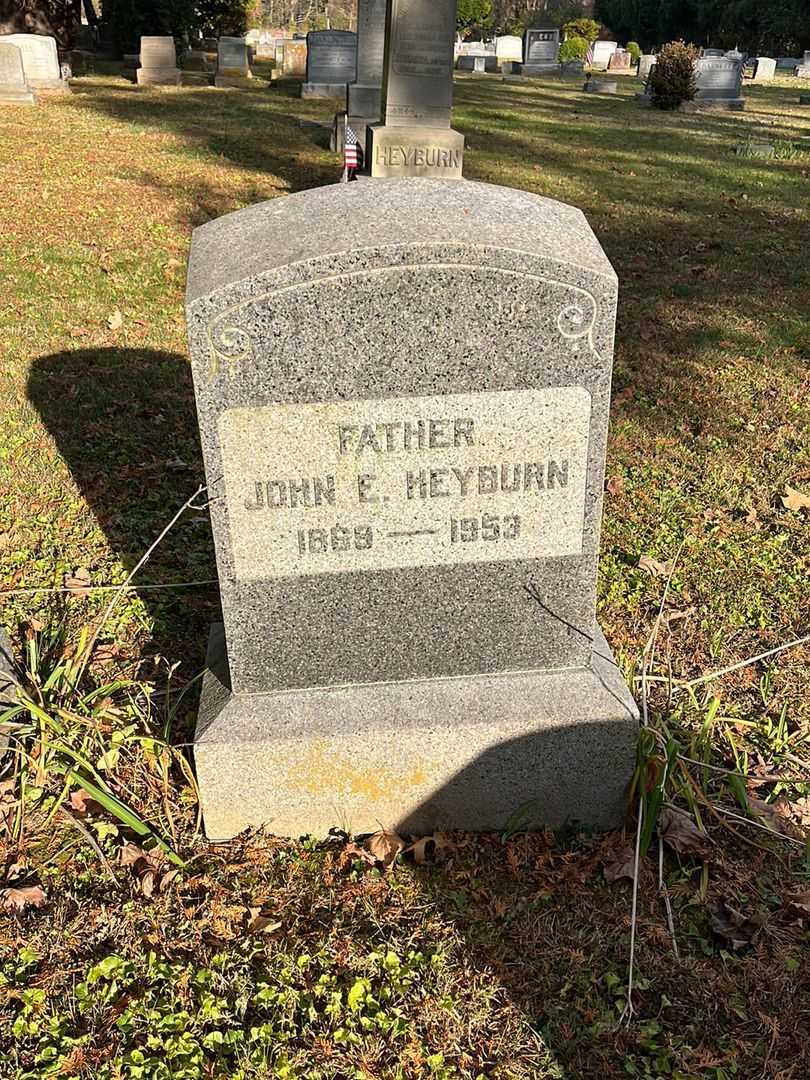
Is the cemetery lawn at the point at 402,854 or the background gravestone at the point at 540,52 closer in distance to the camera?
the cemetery lawn at the point at 402,854

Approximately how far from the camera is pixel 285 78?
21234 millimetres

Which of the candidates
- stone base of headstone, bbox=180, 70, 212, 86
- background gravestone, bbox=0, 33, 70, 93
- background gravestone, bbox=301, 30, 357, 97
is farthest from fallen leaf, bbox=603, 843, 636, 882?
stone base of headstone, bbox=180, 70, 212, 86

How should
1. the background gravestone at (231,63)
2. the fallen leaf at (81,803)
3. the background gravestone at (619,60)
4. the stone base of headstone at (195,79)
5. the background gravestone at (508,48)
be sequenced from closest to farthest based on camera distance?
the fallen leaf at (81,803), the background gravestone at (231,63), the stone base of headstone at (195,79), the background gravestone at (619,60), the background gravestone at (508,48)

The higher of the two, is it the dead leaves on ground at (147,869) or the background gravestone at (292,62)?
the background gravestone at (292,62)

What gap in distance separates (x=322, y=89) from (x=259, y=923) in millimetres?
18422

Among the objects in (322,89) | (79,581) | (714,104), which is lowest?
(79,581)

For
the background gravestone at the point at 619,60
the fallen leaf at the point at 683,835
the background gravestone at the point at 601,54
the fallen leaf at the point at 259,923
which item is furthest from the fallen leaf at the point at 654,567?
the background gravestone at the point at 601,54

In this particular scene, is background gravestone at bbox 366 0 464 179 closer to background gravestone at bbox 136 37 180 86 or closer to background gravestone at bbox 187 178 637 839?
background gravestone at bbox 187 178 637 839

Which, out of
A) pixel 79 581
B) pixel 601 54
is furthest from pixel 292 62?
pixel 79 581

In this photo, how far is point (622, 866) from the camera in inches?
103

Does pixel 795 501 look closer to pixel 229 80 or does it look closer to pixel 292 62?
pixel 229 80

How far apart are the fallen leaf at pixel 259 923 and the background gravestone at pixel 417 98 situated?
29.1 ft

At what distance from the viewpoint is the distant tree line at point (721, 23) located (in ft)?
131

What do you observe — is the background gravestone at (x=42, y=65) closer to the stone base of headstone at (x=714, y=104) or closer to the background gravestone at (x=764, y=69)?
the stone base of headstone at (x=714, y=104)
